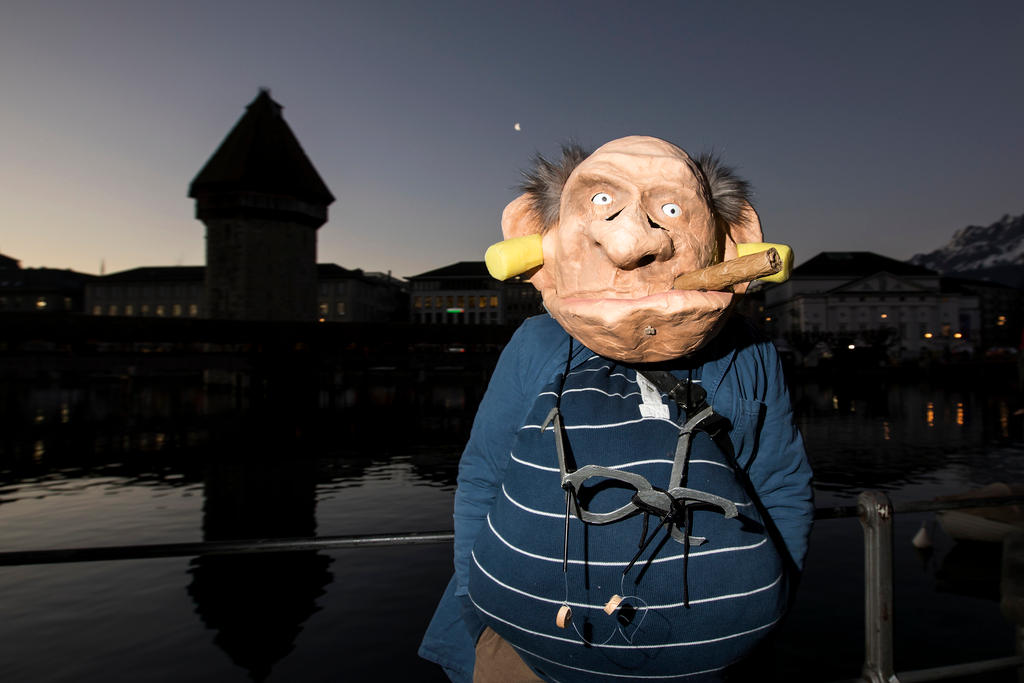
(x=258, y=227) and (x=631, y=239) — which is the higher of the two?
(x=258, y=227)

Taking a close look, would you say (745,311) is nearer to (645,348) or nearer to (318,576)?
(645,348)

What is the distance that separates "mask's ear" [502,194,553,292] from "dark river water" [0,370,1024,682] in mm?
936

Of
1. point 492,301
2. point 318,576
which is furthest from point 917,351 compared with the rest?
point 318,576

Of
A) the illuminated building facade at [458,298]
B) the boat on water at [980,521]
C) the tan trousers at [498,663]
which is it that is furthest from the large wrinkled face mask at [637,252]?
the illuminated building facade at [458,298]

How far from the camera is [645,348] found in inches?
50.6

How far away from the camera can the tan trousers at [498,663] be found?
4.30 ft

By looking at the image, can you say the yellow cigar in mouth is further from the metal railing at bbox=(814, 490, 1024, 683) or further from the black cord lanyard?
the metal railing at bbox=(814, 490, 1024, 683)

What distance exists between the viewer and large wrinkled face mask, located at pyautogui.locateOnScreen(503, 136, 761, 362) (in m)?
1.24

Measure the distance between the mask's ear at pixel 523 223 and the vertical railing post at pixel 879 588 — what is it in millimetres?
1022

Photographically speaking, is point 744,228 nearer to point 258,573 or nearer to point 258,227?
point 258,573

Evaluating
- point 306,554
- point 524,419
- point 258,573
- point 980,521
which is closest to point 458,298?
point 306,554

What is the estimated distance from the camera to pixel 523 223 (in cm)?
154

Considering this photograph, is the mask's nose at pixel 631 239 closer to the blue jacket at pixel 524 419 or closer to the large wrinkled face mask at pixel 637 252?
the large wrinkled face mask at pixel 637 252

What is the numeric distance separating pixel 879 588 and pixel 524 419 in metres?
1.09
